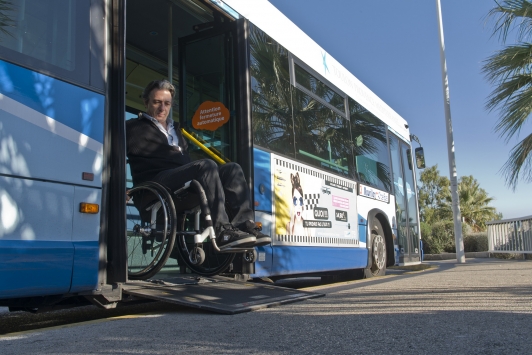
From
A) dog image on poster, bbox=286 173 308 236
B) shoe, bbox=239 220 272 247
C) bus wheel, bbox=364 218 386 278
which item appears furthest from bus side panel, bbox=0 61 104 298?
bus wheel, bbox=364 218 386 278

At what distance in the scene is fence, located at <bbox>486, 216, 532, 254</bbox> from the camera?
15.8 metres

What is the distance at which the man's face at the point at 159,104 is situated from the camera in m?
4.77

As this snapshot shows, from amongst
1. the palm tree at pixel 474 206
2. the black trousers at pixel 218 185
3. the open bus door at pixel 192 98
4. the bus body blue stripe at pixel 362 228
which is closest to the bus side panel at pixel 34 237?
the open bus door at pixel 192 98

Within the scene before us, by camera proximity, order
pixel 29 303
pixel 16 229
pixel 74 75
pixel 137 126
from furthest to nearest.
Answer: pixel 137 126 < pixel 74 75 < pixel 29 303 < pixel 16 229

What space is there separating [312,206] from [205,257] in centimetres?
175

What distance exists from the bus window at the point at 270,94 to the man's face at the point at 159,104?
3.05ft

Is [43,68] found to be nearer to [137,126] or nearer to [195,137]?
[137,126]

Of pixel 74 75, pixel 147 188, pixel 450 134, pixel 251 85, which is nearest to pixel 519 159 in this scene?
pixel 450 134

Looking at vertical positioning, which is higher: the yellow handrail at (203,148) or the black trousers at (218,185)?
the yellow handrail at (203,148)

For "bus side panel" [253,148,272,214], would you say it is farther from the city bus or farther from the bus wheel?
the bus wheel

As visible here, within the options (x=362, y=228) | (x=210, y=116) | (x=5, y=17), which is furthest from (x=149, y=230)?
(x=362, y=228)

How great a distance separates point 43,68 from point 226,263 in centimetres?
236

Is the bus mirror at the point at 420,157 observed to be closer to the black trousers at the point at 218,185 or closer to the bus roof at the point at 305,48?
the bus roof at the point at 305,48

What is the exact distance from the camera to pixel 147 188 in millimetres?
4168
